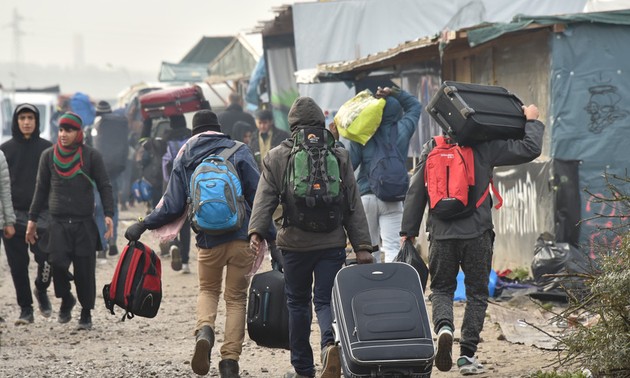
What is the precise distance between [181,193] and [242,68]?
2436 cm

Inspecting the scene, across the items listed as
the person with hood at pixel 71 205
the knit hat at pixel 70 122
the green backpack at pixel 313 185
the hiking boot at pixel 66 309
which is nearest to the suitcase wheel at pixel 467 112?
the green backpack at pixel 313 185

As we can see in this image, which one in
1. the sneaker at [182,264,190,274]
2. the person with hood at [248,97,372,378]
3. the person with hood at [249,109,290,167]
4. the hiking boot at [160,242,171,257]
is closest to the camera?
the person with hood at [248,97,372,378]

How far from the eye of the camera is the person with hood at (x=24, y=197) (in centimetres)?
1145

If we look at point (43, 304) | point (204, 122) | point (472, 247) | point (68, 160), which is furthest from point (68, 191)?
point (472, 247)

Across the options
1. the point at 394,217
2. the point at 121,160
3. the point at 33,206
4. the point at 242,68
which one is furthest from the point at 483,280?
the point at 242,68

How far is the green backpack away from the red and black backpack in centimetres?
154

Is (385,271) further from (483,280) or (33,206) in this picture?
(33,206)

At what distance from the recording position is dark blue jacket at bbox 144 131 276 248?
8203mm

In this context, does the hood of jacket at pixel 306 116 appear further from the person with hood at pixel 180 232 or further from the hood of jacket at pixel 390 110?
the person with hood at pixel 180 232

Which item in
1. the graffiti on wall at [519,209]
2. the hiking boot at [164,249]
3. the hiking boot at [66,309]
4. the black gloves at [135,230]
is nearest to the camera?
the black gloves at [135,230]

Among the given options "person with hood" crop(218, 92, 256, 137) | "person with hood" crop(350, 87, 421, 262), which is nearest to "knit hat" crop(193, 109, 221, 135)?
"person with hood" crop(350, 87, 421, 262)

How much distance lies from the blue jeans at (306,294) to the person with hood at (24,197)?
4.34m

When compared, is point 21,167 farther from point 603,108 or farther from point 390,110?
point 603,108

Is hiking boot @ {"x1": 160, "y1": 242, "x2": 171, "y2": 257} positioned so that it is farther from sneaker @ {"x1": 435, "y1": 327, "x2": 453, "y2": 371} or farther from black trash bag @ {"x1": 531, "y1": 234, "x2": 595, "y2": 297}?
sneaker @ {"x1": 435, "y1": 327, "x2": 453, "y2": 371}
